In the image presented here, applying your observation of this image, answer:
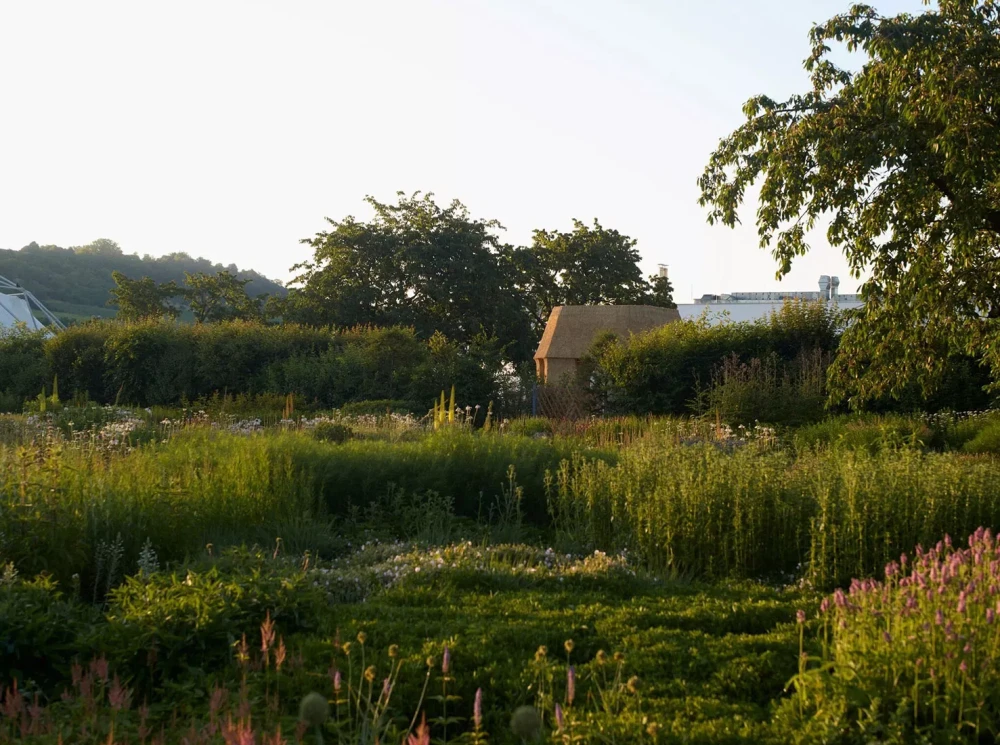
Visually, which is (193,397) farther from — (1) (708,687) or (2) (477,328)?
(1) (708,687)

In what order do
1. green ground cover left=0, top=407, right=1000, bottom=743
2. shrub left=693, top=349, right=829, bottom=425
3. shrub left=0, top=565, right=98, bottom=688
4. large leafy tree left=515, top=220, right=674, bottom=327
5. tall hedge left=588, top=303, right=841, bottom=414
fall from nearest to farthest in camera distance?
green ground cover left=0, top=407, right=1000, bottom=743
shrub left=0, top=565, right=98, bottom=688
shrub left=693, top=349, right=829, bottom=425
tall hedge left=588, top=303, right=841, bottom=414
large leafy tree left=515, top=220, right=674, bottom=327

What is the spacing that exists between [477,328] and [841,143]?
25.7 m

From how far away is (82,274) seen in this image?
70688 mm

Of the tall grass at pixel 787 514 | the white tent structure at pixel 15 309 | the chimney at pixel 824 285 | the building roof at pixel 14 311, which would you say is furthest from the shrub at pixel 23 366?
the chimney at pixel 824 285

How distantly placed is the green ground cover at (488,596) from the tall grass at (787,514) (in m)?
0.02

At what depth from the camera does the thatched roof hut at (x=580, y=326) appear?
27422mm

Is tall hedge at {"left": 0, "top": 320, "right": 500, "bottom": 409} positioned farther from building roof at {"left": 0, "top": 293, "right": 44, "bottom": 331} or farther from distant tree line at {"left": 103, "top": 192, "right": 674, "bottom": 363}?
building roof at {"left": 0, "top": 293, "right": 44, "bottom": 331}

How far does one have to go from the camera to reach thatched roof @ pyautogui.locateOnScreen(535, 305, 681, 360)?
27406 millimetres

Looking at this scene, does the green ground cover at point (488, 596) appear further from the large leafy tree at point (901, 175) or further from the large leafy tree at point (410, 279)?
the large leafy tree at point (410, 279)

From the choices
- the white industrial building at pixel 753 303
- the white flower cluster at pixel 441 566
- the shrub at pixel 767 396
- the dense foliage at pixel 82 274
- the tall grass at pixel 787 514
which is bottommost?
the white flower cluster at pixel 441 566

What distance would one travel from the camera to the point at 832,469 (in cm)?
740

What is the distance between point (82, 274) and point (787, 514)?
71.9 meters

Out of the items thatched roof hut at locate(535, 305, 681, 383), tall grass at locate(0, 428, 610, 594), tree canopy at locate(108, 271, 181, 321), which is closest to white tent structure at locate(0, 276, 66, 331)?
tree canopy at locate(108, 271, 181, 321)

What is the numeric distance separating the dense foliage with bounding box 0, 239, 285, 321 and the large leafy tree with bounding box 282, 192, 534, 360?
31527 millimetres
